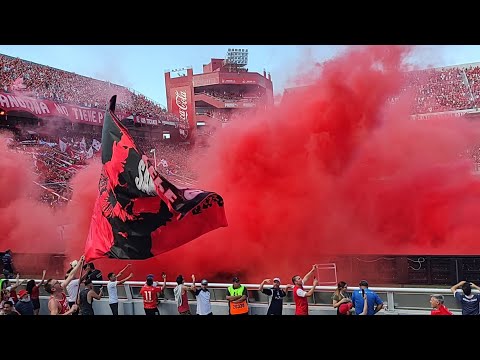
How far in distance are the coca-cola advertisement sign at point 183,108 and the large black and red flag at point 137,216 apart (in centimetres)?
575

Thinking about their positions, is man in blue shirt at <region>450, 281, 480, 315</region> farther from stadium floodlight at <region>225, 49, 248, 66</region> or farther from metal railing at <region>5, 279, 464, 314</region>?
stadium floodlight at <region>225, 49, 248, 66</region>

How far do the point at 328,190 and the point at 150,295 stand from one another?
15.1ft

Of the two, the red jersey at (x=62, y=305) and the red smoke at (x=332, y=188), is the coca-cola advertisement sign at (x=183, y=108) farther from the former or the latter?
the red jersey at (x=62, y=305)

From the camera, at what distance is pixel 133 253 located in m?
5.93

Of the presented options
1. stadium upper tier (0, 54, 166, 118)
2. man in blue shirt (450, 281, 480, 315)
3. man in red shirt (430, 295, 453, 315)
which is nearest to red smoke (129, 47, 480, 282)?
stadium upper tier (0, 54, 166, 118)

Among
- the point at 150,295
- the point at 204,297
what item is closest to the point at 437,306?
the point at 204,297

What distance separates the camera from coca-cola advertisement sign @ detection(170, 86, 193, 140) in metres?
11.6
